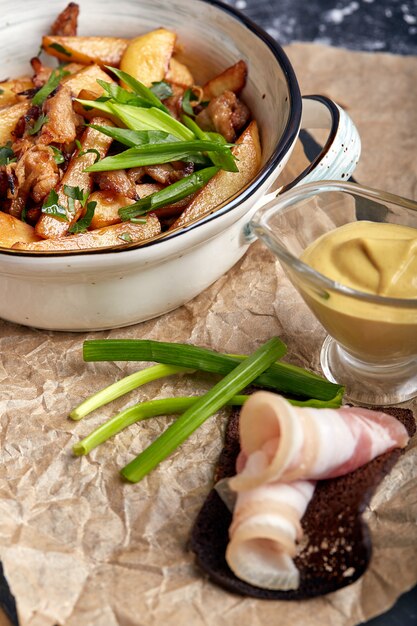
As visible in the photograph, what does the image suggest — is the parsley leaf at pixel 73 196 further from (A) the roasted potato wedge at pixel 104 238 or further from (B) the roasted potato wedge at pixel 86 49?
(B) the roasted potato wedge at pixel 86 49

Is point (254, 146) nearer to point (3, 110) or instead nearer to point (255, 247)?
point (255, 247)

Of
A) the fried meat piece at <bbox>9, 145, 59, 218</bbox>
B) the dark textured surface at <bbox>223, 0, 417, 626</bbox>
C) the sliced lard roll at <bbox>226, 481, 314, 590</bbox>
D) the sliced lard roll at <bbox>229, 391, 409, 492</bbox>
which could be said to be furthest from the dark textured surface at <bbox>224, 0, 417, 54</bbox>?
the sliced lard roll at <bbox>226, 481, 314, 590</bbox>

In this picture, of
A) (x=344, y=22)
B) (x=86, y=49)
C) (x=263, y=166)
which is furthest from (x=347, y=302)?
(x=344, y=22)

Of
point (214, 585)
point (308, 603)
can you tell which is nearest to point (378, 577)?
point (308, 603)

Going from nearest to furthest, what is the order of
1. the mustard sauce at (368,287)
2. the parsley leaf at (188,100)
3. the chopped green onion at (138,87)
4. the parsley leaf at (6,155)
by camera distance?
1. the mustard sauce at (368,287)
2. the parsley leaf at (6,155)
3. the chopped green onion at (138,87)
4. the parsley leaf at (188,100)

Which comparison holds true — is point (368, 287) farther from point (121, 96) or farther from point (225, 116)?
point (121, 96)

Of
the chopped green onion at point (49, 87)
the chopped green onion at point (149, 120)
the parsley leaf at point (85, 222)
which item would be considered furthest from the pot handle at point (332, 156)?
the chopped green onion at point (49, 87)
